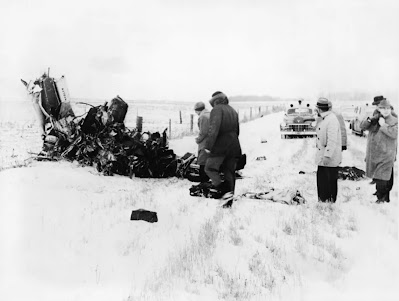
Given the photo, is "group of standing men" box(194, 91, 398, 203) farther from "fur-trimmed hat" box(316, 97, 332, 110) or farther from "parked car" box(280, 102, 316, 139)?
"parked car" box(280, 102, 316, 139)

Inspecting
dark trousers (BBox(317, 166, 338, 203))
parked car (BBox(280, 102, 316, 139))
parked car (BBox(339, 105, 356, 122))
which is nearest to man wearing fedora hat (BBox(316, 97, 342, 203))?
dark trousers (BBox(317, 166, 338, 203))

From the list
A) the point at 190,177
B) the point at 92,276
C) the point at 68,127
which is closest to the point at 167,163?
the point at 190,177

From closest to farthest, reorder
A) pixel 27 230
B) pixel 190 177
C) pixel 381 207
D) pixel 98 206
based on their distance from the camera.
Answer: pixel 27 230, pixel 98 206, pixel 381 207, pixel 190 177

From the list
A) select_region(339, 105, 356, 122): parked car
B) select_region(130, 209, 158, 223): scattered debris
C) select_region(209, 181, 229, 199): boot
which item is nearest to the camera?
select_region(130, 209, 158, 223): scattered debris

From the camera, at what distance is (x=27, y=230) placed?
4906 millimetres

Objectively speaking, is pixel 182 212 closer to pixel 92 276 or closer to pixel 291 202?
pixel 291 202

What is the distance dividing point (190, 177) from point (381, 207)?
167 inches

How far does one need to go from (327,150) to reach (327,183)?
586 millimetres

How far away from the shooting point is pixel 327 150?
269 inches

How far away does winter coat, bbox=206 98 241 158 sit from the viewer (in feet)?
21.5

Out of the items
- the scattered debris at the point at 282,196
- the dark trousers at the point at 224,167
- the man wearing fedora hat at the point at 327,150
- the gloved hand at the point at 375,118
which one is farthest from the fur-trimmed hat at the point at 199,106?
the gloved hand at the point at 375,118

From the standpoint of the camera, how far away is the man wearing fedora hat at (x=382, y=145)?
700cm

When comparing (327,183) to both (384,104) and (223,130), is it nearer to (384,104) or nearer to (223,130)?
(384,104)

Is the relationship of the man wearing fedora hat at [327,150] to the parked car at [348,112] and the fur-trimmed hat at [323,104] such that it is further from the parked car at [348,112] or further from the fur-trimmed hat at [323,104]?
the parked car at [348,112]
